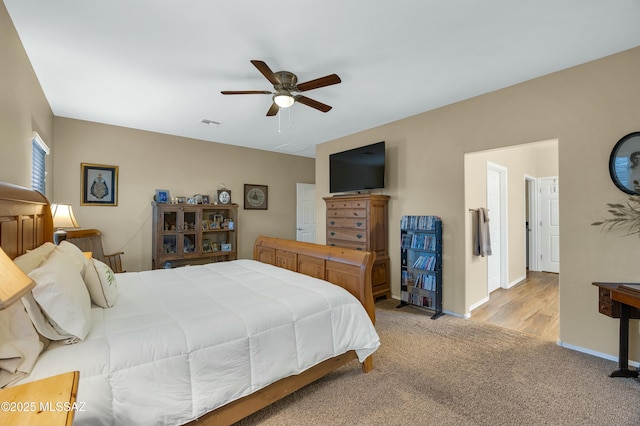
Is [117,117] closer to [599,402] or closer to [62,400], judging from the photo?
[62,400]

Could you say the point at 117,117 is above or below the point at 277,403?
above

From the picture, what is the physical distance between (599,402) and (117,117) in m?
5.71

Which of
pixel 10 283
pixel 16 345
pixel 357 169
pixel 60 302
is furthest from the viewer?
pixel 357 169

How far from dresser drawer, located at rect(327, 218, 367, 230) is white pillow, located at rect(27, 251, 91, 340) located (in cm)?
315

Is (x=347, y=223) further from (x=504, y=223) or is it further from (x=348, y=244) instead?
(x=504, y=223)

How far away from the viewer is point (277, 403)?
1.92 m

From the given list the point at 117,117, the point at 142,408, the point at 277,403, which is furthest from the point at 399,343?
the point at 117,117

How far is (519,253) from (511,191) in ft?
3.79

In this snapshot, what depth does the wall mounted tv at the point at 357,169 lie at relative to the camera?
4.11 meters

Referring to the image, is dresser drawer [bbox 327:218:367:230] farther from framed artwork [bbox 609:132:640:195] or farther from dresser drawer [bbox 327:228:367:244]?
framed artwork [bbox 609:132:640:195]

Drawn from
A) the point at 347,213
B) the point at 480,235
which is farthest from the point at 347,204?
the point at 480,235

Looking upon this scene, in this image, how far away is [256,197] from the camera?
5.77 meters

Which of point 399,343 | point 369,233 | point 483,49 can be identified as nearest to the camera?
point 483,49

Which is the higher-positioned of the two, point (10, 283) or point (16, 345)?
point (10, 283)
